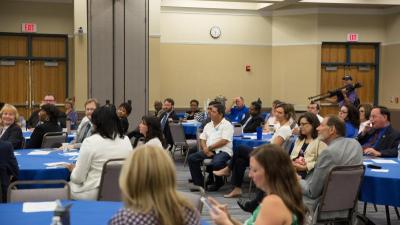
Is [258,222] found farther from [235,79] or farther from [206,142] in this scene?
[235,79]

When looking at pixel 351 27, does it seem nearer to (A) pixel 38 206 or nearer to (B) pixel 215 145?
(B) pixel 215 145

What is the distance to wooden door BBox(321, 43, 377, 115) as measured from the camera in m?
15.4

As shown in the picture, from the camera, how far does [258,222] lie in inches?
108

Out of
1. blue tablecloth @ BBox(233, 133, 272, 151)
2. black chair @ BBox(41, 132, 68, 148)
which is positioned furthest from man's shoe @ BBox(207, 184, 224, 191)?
black chair @ BBox(41, 132, 68, 148)

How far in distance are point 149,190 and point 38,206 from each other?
152 cm

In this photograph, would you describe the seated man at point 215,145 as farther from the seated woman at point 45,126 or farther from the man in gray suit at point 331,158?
the man in gray suit at point 331,158

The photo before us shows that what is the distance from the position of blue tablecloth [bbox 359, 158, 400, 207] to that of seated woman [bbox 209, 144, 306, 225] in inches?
82.0

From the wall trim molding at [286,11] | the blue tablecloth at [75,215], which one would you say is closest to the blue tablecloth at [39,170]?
the blue tablecloth at [75,215]

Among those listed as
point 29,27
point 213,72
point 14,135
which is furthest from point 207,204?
point 213,72

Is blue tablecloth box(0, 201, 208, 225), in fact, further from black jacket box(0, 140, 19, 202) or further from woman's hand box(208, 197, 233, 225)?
black jacket box(0, 140, 19, 202)

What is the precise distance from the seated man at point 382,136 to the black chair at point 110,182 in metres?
3.18

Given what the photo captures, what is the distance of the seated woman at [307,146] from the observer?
539 cm

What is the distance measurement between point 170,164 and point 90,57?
382 inches

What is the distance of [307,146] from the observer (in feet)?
18.7
